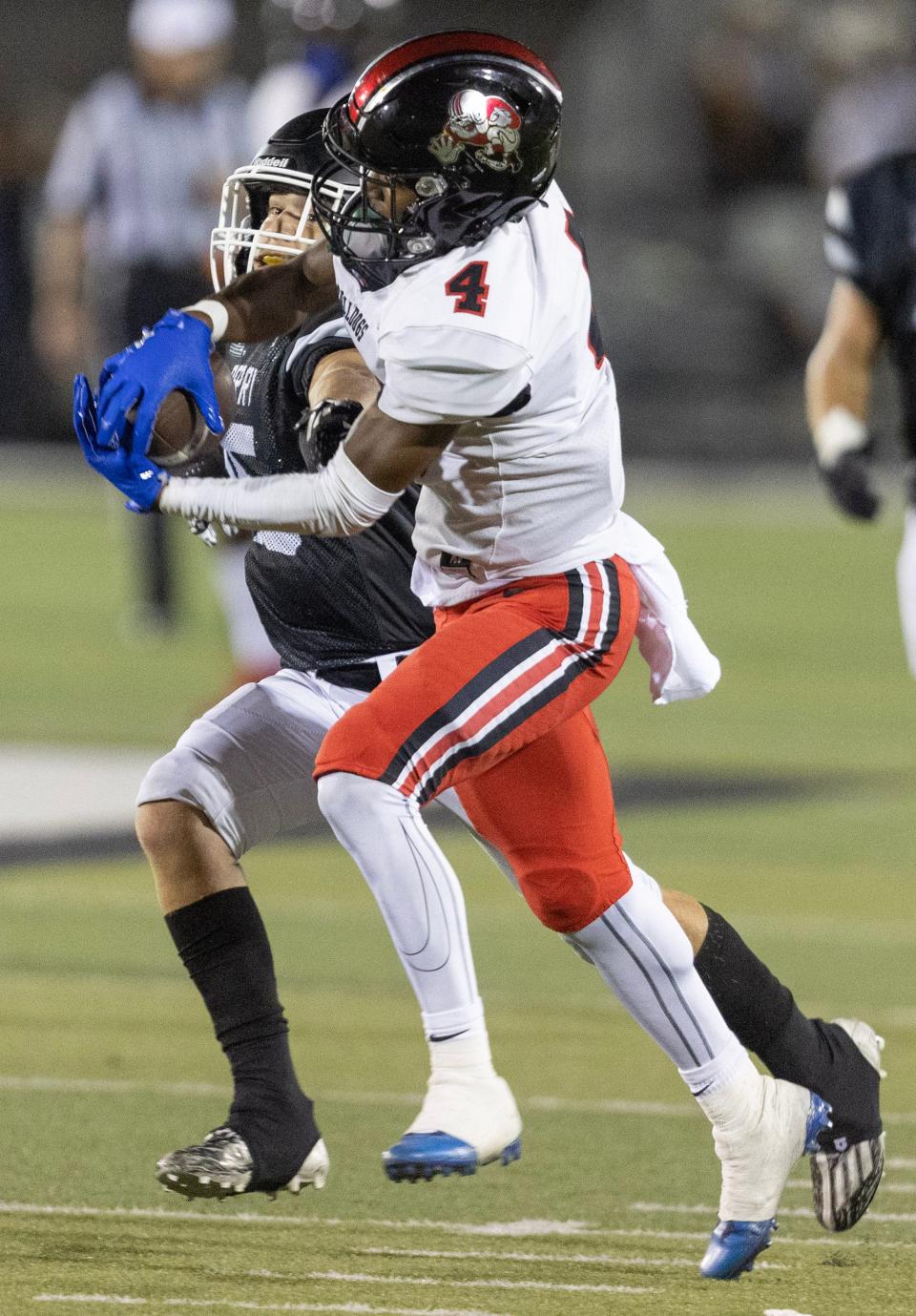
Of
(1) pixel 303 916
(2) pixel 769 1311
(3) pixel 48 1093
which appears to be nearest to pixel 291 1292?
(2) pixel 769 1311

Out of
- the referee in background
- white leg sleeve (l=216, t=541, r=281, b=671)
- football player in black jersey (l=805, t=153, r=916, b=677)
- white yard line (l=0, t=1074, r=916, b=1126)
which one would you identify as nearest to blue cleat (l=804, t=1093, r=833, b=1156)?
white yard line (l=0, t=1074, r=916, b=1126)

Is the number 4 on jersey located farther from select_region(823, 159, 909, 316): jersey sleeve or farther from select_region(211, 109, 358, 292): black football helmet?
select_region(823, 159, 909, 316): jersey sleeve

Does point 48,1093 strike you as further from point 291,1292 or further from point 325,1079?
point 291,1292

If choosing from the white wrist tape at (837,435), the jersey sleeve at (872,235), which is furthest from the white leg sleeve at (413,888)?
the jersey sleeve at (872,235)

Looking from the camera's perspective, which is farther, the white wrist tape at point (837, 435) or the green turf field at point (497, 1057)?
the white wrist tape at point (837, 435)

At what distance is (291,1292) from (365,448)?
1139 millimetres

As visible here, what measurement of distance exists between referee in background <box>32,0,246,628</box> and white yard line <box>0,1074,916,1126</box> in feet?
17.2

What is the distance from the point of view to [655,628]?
3.88 meters

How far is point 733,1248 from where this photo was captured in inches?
143

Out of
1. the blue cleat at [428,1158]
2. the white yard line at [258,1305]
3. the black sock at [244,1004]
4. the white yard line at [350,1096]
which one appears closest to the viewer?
the white yard line at [258,1305]

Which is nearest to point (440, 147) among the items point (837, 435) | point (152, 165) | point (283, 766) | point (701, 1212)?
point (283, 766)

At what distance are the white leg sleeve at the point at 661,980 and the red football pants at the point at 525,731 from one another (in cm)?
4

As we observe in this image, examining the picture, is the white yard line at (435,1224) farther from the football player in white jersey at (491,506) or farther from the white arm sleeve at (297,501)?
the white arm sleeve at (297,501)

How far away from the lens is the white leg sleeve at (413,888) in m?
3.56
